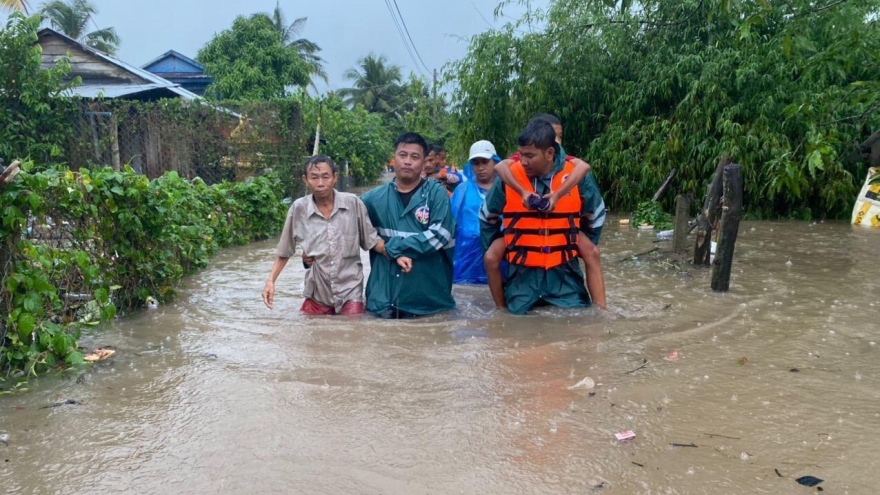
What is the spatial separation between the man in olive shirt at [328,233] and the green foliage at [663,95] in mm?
7136

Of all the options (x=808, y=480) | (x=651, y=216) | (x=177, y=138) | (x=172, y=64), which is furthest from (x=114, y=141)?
(x=172, y=64)

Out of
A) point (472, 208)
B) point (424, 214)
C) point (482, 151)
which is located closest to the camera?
point (424, 214)

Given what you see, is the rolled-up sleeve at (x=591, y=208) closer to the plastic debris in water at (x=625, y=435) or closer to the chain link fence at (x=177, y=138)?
the plastic debris in water at (x=625, y=435)

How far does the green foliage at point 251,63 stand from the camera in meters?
28.3

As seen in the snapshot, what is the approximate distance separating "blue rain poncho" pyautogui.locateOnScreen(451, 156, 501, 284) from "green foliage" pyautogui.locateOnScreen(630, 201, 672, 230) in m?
6.61

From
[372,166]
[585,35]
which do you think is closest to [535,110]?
[585,35]

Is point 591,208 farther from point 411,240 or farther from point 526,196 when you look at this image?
point 411,240

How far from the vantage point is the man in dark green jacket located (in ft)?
17.7

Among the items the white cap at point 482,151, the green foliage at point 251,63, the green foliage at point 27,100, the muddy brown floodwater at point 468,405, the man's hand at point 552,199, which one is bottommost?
the muddy brown floodwater at point 468,405

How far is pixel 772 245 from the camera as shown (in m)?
10.2

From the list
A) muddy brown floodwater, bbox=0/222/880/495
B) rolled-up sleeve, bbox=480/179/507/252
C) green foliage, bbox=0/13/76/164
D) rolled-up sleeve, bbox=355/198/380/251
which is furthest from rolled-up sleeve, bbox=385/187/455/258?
green foliage, bbox=0/13/76/164

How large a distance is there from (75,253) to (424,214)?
233 centimetres

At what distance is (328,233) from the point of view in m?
5.52

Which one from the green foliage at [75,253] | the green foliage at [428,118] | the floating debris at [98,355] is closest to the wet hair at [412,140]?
the green foliage at [75,253]
